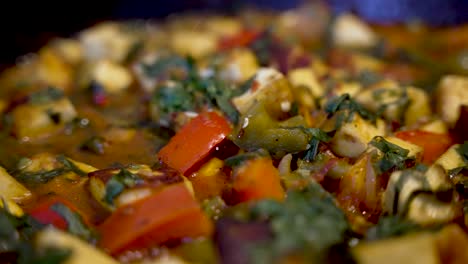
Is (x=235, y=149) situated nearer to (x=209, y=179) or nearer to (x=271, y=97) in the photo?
(x=209, y=179)

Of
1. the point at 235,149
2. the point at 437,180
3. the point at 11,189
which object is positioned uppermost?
the point at 437,180

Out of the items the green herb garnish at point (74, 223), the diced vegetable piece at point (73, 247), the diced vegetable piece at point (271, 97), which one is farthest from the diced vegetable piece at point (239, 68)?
the diced vegetable piece at point (73, 247)

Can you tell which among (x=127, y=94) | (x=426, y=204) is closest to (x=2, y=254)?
(x=426, y=204)

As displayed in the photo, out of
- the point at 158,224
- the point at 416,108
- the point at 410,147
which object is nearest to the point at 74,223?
the point at 158,224

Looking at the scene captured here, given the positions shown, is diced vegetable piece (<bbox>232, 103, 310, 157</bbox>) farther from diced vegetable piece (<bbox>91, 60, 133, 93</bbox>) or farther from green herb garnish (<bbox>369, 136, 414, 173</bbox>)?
diced vegetable piece (<bbox>91, 60, 133, 93</bbox>)

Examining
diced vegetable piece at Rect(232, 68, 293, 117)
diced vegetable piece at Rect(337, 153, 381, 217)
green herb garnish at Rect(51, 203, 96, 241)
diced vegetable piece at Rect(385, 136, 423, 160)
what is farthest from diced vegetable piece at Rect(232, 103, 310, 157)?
green herb garnish at Rect(51, 203, 96, 241)
